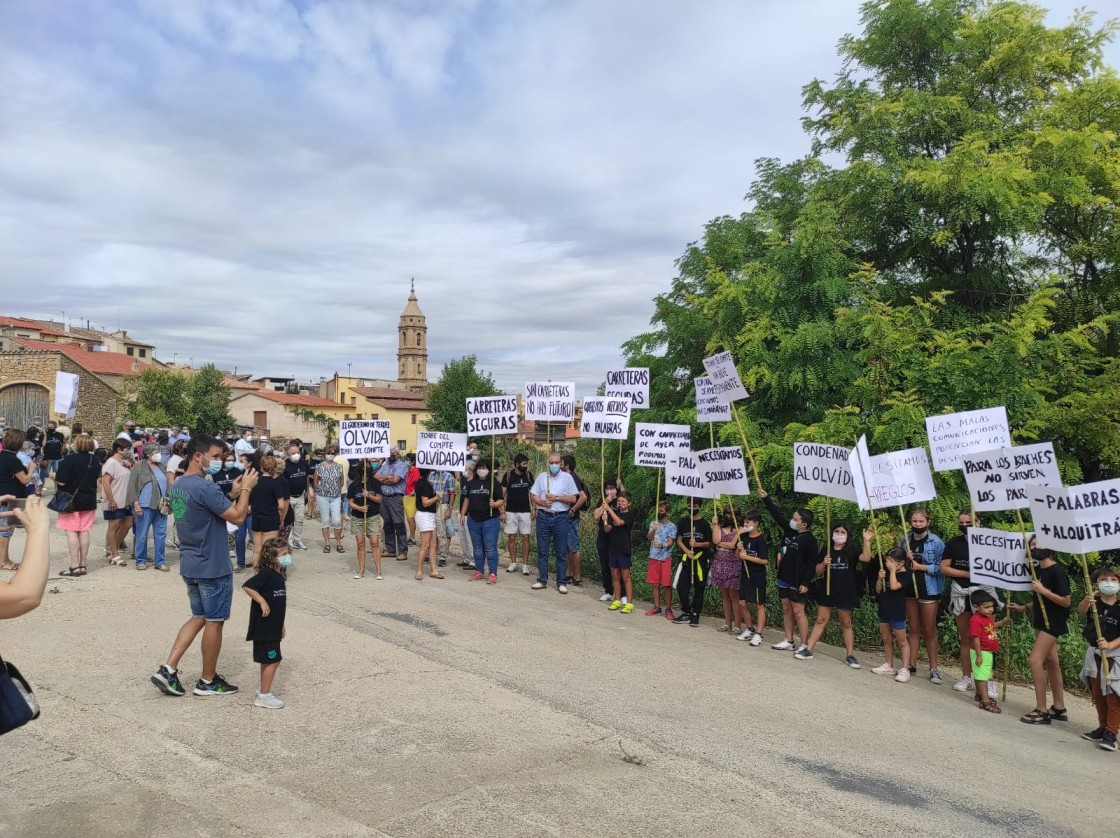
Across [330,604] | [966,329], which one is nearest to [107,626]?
[330,604]

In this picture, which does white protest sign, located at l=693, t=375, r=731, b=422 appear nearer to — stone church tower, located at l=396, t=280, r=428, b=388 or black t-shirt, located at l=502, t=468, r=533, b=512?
black t-shirt, located at l=502, t=468, r=533, b=512

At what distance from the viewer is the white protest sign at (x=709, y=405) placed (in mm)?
12047

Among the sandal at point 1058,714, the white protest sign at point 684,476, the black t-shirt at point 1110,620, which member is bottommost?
the sandal at point 1058,714

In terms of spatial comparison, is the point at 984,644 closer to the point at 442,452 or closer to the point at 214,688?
the point at 214,688

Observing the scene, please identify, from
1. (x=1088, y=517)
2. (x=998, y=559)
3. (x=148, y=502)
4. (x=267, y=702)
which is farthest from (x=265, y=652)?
(x=1088, y=517)

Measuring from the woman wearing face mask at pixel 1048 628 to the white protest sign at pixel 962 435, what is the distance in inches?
65.6

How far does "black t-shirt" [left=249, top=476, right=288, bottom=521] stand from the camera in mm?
11336

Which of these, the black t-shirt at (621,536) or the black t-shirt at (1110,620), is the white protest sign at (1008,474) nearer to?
the black t-shirt at (1110,620)

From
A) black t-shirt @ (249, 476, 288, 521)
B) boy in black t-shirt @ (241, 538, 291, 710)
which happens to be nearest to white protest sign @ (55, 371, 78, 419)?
black t-shirt @ (249, 476, 288, 521)

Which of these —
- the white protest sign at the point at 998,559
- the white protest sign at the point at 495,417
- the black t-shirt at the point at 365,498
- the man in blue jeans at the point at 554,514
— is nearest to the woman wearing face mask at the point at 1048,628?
the white protest sign at the point at 998,559

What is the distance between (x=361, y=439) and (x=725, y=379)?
6.23 metres

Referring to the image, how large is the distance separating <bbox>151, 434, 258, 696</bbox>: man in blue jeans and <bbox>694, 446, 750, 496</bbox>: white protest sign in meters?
6.59

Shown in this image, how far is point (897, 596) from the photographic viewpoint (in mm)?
9219

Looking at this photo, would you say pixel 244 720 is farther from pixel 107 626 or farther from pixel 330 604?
pixel 330 604
